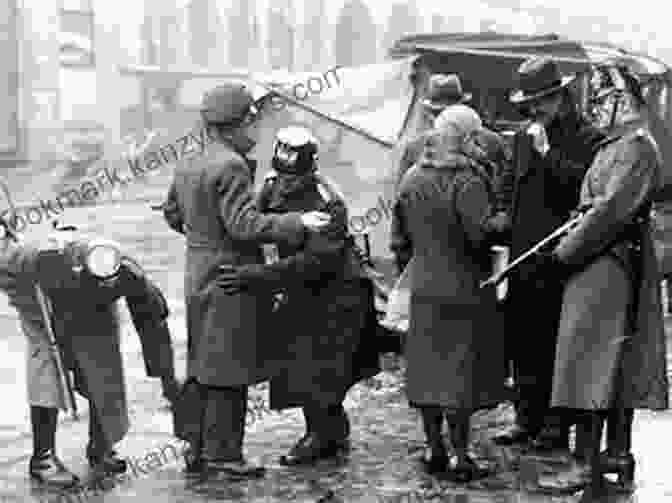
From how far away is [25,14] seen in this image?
1043 inches

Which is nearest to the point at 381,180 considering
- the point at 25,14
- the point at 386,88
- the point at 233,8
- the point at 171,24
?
the point at 386,88

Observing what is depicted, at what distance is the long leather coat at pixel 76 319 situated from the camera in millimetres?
5961

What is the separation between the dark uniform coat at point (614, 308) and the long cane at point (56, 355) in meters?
2.31

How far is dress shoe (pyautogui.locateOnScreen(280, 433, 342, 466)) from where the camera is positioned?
6.54 m

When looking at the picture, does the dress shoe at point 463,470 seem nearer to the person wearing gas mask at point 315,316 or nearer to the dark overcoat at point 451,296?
the dark overcoat at point 451,296

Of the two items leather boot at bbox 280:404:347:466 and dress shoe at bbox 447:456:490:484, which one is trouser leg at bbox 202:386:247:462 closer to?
leather boot at bbox 280:404:347:466

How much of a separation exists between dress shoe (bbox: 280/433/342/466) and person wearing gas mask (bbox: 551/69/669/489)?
1465mm

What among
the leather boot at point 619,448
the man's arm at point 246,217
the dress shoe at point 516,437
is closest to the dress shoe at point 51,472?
the man's arm at point 246,217

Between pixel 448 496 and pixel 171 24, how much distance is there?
29.7 meters

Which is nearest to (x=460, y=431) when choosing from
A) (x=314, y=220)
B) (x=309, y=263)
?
(x=309, y=263)

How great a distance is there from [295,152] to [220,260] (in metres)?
0.67

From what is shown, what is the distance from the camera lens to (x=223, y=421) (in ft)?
20.4

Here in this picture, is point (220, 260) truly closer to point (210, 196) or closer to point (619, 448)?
point (210, 196)

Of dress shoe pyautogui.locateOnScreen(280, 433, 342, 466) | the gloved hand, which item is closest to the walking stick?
the gloved hand
